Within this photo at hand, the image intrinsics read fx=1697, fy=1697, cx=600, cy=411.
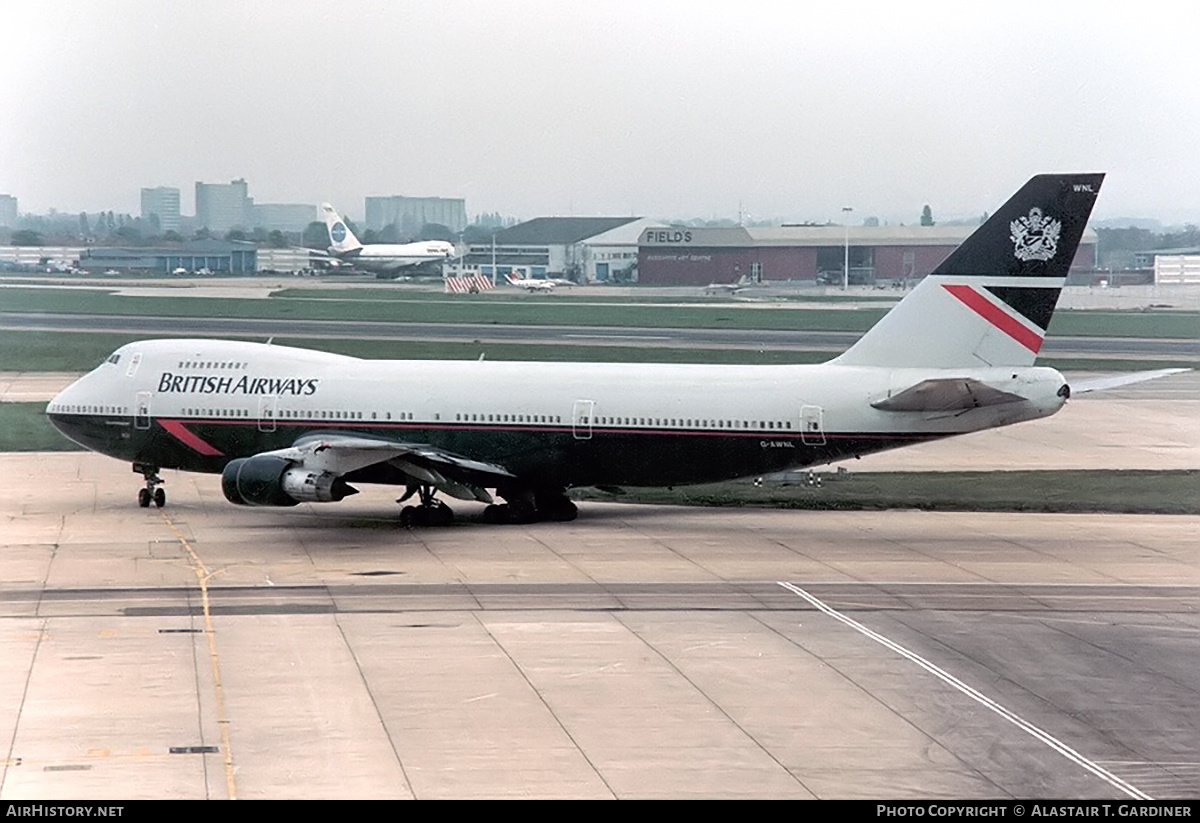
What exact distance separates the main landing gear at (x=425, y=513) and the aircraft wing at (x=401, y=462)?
545 mm

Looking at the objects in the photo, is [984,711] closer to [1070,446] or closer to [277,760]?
[277,760]

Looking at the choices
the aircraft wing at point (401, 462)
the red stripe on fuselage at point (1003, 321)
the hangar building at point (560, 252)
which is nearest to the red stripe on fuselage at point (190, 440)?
the aircraft wing at point (401, 462)

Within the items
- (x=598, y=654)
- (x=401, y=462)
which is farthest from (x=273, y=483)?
(x=598, y=654)

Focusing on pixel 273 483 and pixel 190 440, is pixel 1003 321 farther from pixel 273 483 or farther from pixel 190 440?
pixel 190 440

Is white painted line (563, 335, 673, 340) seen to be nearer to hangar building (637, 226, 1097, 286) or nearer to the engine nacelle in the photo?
hangar building (637, 226, 1097, 286)

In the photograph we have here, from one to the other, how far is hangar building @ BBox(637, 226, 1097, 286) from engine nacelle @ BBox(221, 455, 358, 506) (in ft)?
197

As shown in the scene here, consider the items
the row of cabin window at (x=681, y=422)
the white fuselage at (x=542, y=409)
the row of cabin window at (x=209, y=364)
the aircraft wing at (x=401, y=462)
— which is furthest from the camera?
the row of cabin window at (x=209, y=364)

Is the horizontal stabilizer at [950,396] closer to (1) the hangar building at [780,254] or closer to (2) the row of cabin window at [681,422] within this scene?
(2) the row of cabin window at [681,422]

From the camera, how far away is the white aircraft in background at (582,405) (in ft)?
124

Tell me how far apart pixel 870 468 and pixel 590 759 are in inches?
1304

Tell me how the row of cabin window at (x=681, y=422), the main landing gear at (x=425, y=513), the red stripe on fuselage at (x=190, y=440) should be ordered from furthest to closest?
the red stripe on fuselage at (x=190, y=440) < the main landing gear at (x=425, y=513) < the row of cabin window at (x=681, y=422)

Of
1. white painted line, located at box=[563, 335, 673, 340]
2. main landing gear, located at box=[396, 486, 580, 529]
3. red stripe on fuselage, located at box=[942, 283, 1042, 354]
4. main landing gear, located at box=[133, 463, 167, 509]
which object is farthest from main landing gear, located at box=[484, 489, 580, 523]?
white painted line, located at box=[563, 335, 673, 340]

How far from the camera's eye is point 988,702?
77.3 ft

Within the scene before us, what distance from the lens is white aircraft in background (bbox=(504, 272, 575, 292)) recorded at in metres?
118
